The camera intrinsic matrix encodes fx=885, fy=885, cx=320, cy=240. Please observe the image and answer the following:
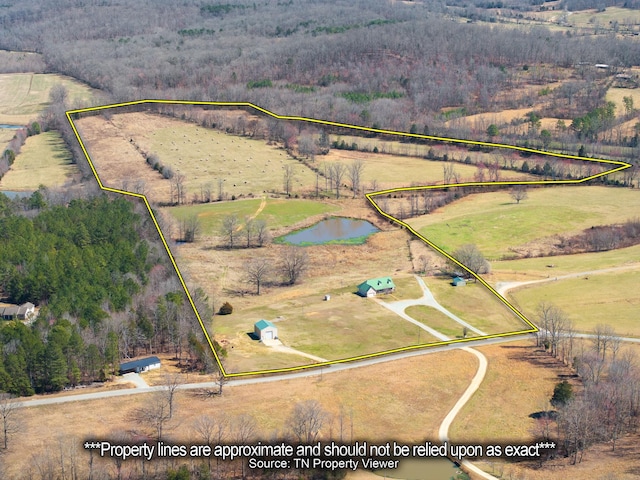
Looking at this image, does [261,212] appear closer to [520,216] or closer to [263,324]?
[520,216]

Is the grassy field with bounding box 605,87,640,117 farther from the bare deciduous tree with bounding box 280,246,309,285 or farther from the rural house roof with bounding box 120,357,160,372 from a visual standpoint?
the rural house roof with bounding box 120,357,160,372

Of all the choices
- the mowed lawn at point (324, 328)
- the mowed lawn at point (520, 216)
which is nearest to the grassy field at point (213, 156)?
the mowed lawn at point (520, 216)

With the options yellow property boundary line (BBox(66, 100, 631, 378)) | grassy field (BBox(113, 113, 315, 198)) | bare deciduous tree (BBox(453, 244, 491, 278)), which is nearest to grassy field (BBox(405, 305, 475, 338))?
yellow property boundary line (BBox(66, 100, 631, 378))

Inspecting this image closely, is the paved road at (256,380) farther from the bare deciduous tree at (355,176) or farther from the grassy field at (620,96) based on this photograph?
the grassy field at (620,96)

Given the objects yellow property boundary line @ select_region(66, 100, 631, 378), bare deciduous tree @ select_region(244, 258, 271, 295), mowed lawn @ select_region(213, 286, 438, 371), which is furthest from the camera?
bare deciduous tree @ select_region(244, 258, 271, 295)

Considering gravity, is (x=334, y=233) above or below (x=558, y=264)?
below

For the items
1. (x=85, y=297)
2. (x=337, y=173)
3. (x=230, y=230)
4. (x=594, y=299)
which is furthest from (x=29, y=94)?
(x=594, y=299)

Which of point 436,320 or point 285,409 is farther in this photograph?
point 436,320
